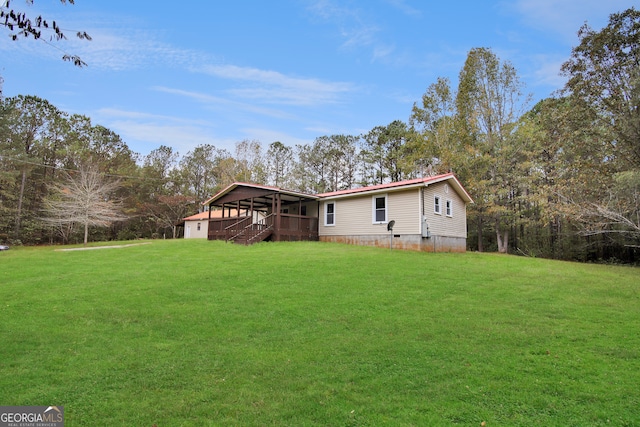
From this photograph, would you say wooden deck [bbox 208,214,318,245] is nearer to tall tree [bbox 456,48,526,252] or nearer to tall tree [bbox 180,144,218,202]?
tall tree [bbox 456,48,526,252]

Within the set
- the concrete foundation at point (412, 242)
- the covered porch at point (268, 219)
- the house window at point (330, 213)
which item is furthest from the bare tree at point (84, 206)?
the concrete foundation at point (412, 242)

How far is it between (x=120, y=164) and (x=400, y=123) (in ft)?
98.5

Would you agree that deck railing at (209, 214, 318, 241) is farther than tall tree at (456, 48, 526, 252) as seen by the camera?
No

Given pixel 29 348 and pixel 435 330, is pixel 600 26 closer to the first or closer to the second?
pixel 435 330

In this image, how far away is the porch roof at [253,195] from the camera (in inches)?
725

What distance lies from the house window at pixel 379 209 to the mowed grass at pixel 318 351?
882 cm

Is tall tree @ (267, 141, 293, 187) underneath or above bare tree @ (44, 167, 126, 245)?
above

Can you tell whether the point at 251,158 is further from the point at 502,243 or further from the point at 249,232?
the point at 502,243

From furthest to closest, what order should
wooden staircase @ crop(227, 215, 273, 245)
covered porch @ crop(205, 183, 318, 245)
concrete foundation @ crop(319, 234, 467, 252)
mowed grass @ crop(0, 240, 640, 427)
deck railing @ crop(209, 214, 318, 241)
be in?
1. deck railing @ crop(209, 214, 318, 241)
2. covered porch @ crop(205, 183, 318, 245)
3. wooden staircase @ crop(227, 215, 273, 245)
4. concrete foundation @ crop(319, 234, 467, 252)
5. mowed grass @ crop(0, 240, 640, 427)

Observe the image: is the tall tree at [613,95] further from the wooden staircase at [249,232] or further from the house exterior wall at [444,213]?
the wooden staircase at [249,232]

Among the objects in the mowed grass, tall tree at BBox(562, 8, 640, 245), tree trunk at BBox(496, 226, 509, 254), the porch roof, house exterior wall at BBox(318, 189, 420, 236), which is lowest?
the mowed grass

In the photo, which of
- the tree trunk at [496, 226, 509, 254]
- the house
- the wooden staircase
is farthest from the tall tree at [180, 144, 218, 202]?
the tree trunk at [496, 226, 509, 254]

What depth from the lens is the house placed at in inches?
634

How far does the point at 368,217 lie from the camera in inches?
699
